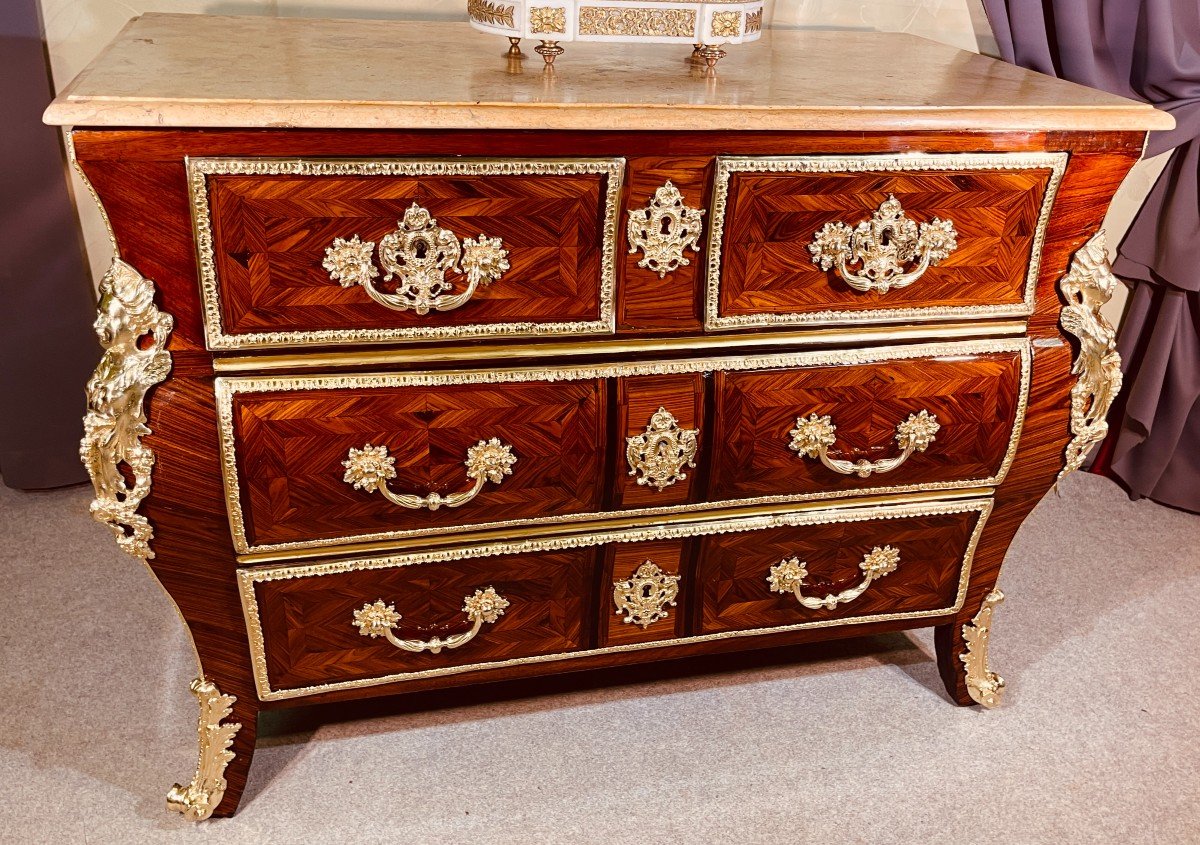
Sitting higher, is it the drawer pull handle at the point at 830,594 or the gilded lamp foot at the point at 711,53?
the gilded lamp foot at the point at 711,53

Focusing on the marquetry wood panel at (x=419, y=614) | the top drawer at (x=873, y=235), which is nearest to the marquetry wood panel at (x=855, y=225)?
the top drawer at (x=873, y=235)

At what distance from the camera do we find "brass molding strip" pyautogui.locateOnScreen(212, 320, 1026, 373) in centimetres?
105

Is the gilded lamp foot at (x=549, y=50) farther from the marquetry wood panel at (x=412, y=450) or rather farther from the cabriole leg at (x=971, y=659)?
the cabriole leg at (x=971, y=659)

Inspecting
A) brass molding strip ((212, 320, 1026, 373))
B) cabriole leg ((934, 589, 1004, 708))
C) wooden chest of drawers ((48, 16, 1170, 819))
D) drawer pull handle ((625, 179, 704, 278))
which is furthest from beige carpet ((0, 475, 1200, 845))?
drawer pull handle ((625, 179, 704, 278))

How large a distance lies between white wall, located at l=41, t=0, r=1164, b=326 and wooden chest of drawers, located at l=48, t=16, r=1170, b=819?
0.27 meters

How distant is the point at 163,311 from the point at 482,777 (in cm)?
73

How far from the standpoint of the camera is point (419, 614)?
3.99 ft

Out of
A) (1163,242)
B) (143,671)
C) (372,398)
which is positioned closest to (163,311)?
(372,398)

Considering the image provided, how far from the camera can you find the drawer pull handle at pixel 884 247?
112cm

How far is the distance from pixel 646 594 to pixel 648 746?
27 centimetres

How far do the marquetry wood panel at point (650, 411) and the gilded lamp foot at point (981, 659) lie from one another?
53cm

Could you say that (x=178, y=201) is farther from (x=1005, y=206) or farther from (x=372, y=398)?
(x=1005, y=206)

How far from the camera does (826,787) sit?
1.35 m

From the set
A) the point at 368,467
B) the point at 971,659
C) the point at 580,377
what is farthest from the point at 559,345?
the point at 971,659
